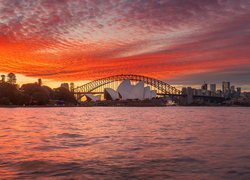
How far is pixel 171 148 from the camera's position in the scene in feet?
73.9

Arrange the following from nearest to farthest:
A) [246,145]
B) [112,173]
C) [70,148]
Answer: [112,173]
[70,148]
[246,145]

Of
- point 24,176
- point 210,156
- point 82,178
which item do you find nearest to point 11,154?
point 24,176

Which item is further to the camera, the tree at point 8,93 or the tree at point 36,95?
the tree at point 36,95

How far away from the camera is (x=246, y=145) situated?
23969 mm

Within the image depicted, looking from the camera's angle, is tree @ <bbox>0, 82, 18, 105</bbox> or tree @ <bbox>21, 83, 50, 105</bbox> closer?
tree @ <bbox>0, 82, 18, 105</bbox>

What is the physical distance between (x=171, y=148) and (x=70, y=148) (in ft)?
22.2

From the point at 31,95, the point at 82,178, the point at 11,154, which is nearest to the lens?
the point at 82,178

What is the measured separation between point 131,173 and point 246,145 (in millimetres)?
12824

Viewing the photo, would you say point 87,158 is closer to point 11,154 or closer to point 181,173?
point 11,154

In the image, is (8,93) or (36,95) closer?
(8,93)

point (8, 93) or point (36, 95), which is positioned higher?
point (8, 93)

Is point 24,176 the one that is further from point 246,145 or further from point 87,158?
point 246,145

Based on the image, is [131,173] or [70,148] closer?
[131,173]

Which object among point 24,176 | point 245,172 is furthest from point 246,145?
point 24,176
